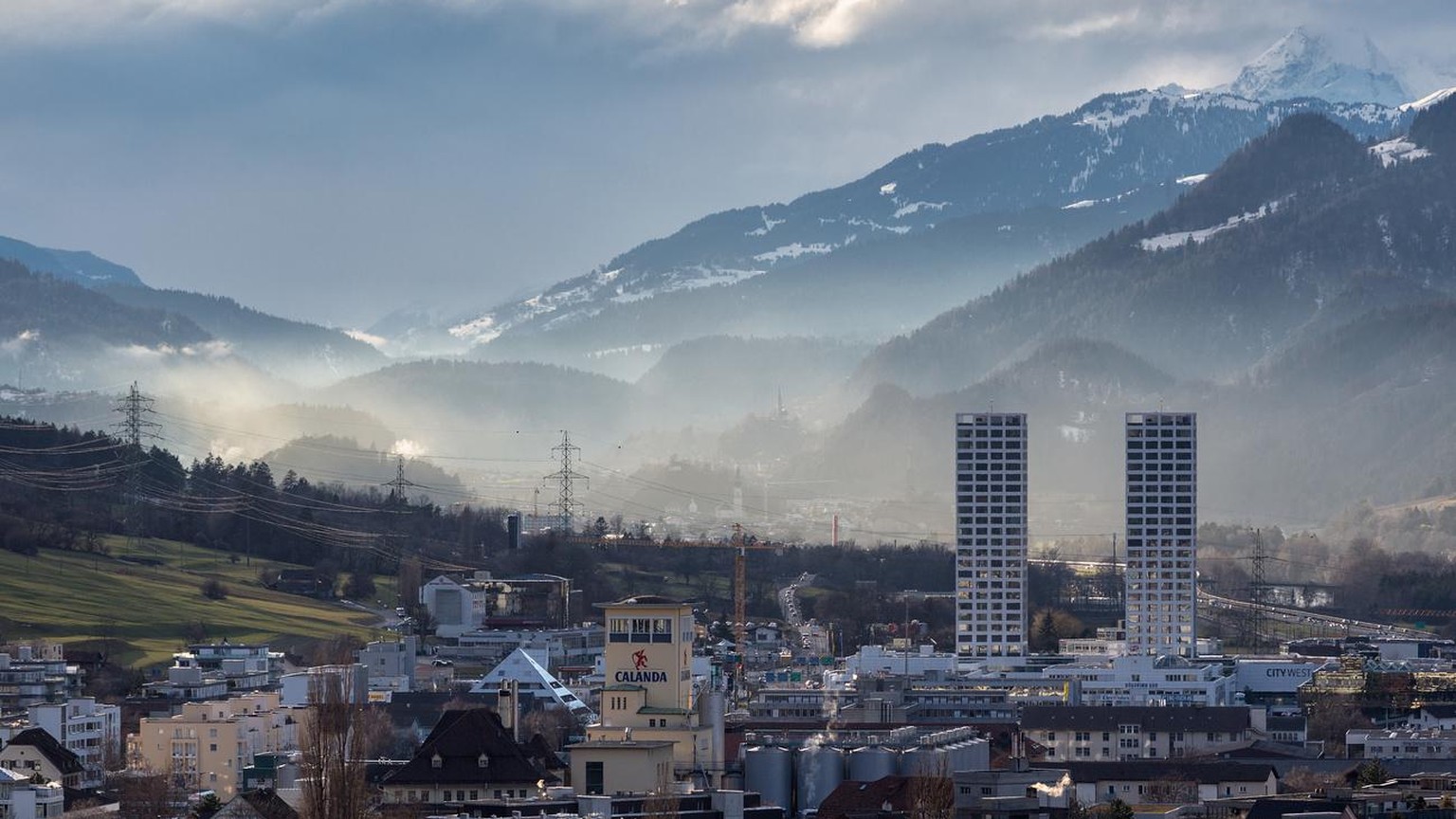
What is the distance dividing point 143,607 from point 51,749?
55797 millimetres

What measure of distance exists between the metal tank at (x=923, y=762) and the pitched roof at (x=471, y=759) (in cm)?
897

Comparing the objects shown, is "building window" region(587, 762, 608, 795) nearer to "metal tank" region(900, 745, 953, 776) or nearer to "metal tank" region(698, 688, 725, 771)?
"metal tank" region(698, 688, 725, 771)

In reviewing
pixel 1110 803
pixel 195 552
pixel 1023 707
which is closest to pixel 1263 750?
pixel 1023 707

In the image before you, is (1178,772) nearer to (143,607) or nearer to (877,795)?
(877,795)

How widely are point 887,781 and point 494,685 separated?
6194cm

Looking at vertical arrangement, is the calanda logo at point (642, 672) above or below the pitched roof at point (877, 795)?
above

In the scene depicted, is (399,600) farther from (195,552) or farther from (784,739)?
(784,739)

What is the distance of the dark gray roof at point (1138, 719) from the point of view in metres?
132

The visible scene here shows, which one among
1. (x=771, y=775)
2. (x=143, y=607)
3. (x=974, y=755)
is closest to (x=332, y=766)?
(x=771, y=775)

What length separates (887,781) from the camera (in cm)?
8388

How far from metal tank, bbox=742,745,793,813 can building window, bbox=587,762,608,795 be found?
5.67 metres

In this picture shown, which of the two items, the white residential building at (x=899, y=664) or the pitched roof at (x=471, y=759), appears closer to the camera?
the pitched roof at (x=471, y=759)

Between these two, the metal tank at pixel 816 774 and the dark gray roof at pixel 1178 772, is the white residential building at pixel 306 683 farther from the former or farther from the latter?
the metal tank at pixel 816 774

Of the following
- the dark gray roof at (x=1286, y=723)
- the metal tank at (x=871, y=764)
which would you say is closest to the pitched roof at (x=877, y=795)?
the metal tank at (x=871, y=764)
